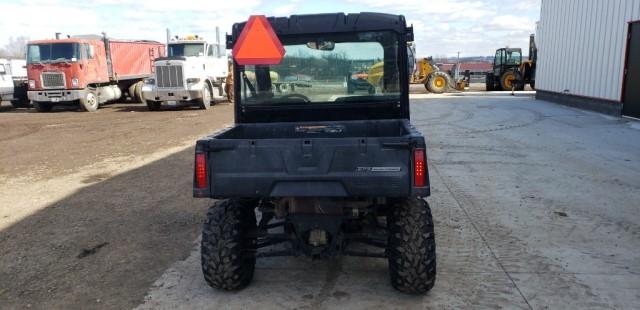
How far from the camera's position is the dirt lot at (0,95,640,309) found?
381cm

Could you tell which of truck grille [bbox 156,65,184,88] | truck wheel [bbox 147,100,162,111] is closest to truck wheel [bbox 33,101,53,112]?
truck wheel [bbox 147,100,162,111]

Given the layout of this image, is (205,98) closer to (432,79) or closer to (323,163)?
(432,79)

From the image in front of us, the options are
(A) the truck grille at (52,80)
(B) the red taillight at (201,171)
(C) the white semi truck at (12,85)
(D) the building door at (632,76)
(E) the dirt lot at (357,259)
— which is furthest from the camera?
(C) the white semi truck at (12,85)

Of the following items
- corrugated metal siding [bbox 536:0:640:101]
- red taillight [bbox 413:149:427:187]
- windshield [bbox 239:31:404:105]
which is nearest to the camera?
Answer: red taillight [bbox 413:149:427:187]

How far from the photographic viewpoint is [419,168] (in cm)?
325

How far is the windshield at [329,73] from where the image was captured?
4.55m

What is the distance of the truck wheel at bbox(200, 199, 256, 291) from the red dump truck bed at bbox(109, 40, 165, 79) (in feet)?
63.6

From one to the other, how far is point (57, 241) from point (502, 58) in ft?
90.2

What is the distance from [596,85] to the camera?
14.9 m

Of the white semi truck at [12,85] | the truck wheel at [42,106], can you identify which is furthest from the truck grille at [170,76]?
the white semi truck at [12,85]

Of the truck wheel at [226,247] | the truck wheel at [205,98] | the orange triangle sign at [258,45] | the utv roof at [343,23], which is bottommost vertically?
the truck wheel at [226,247]

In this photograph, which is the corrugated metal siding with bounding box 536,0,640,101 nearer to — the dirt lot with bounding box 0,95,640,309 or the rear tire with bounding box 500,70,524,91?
the dirt lot with bounding box 0,95,640,309

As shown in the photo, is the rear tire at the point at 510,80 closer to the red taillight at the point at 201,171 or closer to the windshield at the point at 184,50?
the windshield at the point at 184,50

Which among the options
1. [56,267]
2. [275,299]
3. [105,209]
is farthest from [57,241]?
[275,299]
